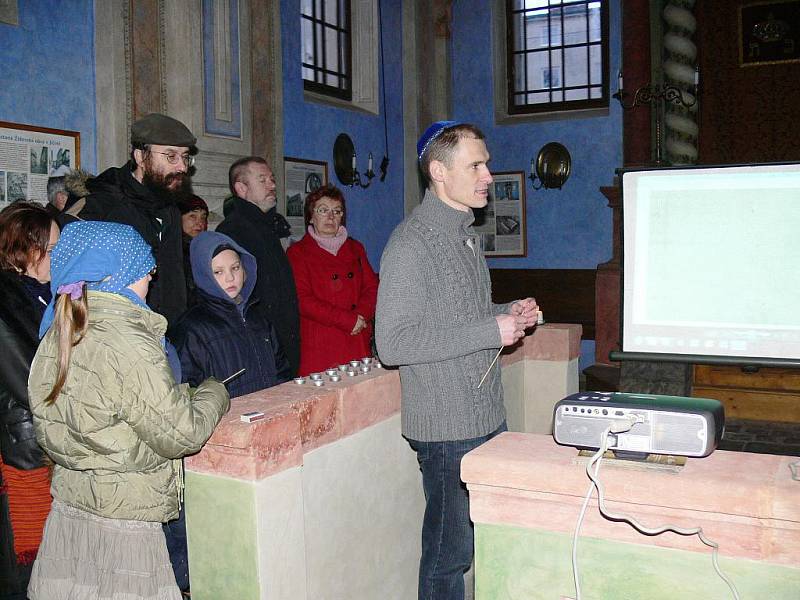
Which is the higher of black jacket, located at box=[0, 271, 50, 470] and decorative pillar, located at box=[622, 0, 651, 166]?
decorative pillar, located at box=[622, 0, 651, 166]

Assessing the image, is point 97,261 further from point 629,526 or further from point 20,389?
point 629,526

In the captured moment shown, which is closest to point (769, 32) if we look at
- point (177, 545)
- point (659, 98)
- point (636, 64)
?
point (636, 64)

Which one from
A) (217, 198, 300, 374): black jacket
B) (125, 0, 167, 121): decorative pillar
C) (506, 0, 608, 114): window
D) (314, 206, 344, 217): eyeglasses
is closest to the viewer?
(217, 198, 300, 374): black jacket

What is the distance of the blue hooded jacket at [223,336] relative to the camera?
2.38 m

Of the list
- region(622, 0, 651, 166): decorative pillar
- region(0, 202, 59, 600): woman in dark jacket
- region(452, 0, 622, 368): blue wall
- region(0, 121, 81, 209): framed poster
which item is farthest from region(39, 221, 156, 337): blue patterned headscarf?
region(452, 0, 622, 368): blue wall

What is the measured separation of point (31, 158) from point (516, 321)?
3265 mm

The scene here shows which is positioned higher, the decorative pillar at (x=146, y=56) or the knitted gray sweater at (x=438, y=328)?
the decorative pillar at (x=146, y=56)

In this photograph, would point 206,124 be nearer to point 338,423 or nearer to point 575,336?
point 575,336

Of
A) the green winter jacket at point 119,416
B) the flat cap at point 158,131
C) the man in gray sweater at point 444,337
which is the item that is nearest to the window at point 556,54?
the flat cap at point 158,131

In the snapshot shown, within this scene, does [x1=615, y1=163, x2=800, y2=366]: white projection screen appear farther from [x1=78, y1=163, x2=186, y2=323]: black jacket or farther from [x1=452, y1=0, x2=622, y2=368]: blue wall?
[x1=452, y1=0, x2=622, y2=368]: blue wall

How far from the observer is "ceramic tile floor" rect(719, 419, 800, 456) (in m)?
5.04

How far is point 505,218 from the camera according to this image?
8336 mm

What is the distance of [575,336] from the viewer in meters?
3.57

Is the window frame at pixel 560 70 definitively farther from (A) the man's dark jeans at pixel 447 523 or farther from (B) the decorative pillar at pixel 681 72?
(A) the man's dark jeans at pixel 447 523
